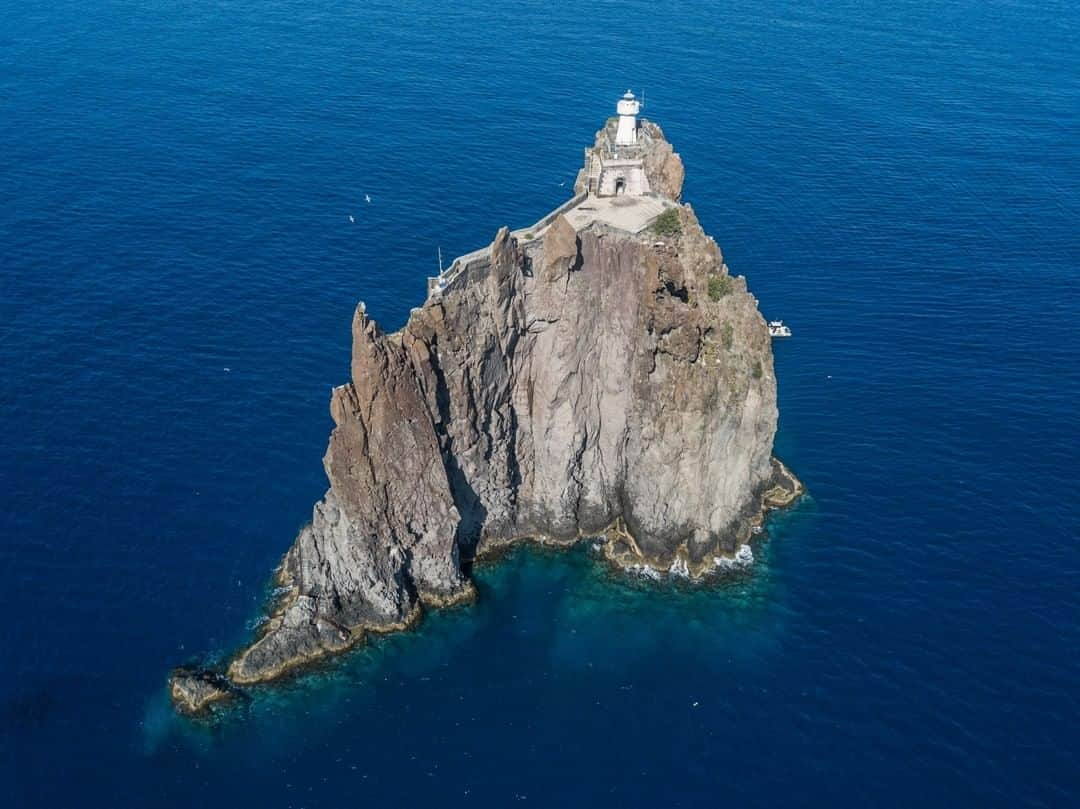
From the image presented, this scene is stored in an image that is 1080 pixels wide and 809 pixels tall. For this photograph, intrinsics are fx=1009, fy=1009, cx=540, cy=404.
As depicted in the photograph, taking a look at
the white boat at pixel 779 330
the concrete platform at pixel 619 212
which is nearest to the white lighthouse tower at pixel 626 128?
the concrete platform at pixel 619 212

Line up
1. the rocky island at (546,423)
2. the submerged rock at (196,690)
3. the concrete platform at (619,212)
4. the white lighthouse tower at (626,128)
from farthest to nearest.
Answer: the white lighthouse tower at (626,128), the concrete platform at (619,212), the rocky island at (546,423), the submerged rock at (196,690)

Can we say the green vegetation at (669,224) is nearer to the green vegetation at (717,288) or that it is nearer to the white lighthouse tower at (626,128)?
the green vegetation at (717,288)

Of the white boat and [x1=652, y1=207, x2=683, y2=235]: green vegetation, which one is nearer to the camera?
[x1=652, y1=207, x2=683, y2=235]: green vegetation

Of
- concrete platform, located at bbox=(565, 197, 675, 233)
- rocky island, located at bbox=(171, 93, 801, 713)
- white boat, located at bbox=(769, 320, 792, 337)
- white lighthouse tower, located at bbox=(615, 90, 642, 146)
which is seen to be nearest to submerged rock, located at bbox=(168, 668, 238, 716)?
rocky island, located at bbox=(171, 93, 801, 713)

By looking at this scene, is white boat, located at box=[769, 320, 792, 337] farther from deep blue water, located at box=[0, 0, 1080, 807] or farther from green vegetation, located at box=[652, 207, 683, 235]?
green vegetation, located at box=[652, 207, 683, 235]

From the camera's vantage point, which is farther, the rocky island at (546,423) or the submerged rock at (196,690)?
the rocky island at (546,423)

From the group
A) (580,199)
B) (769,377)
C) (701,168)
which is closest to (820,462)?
(769,377)

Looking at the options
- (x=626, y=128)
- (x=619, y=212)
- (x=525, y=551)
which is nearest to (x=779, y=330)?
(x=626, y=128)
